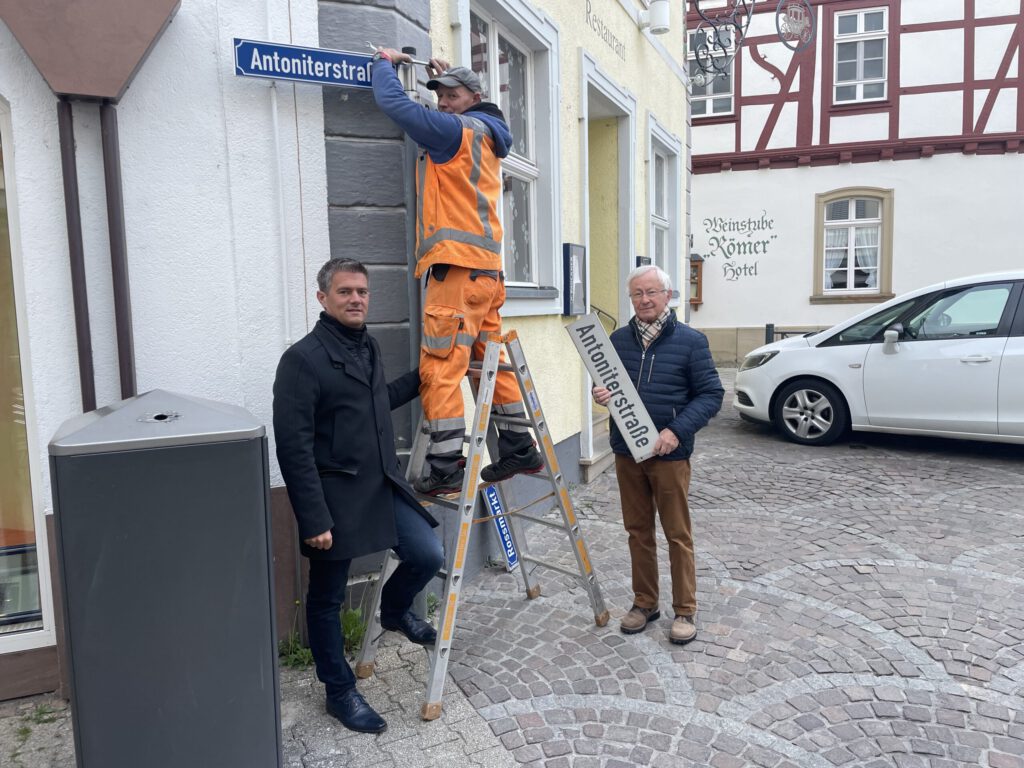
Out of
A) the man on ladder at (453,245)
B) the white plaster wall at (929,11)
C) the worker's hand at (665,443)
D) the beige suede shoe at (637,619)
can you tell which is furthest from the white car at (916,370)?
the white plaster wall at (929,11)

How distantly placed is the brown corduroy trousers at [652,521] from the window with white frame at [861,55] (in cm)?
1565

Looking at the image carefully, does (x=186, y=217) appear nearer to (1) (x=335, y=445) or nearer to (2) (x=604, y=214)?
(1) (x=335, y=445)

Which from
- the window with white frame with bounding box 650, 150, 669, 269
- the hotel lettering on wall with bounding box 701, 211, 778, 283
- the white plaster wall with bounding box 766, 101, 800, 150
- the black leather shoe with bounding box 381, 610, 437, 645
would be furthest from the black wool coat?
the white plaster wall with bounding box 766, 101, 800, 150

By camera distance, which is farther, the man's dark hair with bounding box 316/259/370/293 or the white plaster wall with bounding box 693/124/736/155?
the white plaster wall with bounding box 693/124/736/155

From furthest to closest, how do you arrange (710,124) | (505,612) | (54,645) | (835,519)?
(710,124) → (835,519) → (505,612) → (54,645)

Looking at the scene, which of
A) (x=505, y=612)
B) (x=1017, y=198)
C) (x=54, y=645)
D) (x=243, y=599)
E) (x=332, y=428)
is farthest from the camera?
(x=1017, y=198)

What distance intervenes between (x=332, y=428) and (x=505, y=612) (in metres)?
1.68

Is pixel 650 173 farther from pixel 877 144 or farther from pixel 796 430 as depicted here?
pixel 877 144

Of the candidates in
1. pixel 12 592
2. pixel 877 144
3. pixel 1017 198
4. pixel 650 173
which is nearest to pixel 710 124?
pixel 877 144

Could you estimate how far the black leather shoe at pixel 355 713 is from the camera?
2938mm

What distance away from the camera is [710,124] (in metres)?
17.2

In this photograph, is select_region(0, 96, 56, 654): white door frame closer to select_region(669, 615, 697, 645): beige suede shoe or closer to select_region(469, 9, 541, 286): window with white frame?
select_region(669, 615, 697, 645): beige suede shoe

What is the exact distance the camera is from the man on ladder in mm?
3248

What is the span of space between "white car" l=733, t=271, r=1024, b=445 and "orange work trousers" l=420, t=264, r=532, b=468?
535cm
